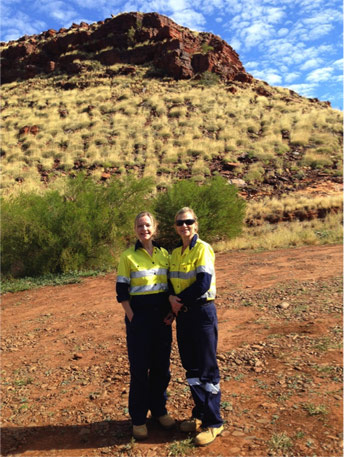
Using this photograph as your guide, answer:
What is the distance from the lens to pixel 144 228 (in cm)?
317

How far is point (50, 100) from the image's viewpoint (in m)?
34.5

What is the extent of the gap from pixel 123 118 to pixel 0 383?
27631 millimetres

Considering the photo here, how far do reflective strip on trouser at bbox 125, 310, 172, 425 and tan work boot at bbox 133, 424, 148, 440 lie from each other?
39 millimetres

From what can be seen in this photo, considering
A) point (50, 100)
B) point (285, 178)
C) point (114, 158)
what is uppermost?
point (50, 100)

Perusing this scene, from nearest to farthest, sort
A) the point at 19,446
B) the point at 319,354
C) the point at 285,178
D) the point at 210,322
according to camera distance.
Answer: the point at 210,322 < the point at 19,446 < the point at 319,354 < the point at 285,178

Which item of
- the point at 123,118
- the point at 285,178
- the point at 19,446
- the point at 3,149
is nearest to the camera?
the point at 19,446

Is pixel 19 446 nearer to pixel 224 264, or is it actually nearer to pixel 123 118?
pixel 224 264

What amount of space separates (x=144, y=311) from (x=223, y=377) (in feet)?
5.81

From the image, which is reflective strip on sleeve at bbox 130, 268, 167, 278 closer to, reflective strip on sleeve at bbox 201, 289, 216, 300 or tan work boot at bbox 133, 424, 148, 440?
reflective strip on sleeve at bbox 201, 289, 216, 300

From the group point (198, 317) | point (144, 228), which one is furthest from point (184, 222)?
point (198, 317)

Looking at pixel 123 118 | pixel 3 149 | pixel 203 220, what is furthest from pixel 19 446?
pixel 123 118

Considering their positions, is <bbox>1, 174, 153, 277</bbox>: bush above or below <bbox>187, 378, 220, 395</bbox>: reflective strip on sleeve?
above

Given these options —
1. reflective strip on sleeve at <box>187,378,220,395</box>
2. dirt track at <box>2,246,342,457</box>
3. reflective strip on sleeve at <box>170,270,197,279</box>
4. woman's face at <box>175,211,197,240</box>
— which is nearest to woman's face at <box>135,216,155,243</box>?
woman's face at <box>175,211,197,240</box>

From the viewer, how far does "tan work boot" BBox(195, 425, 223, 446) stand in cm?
303
